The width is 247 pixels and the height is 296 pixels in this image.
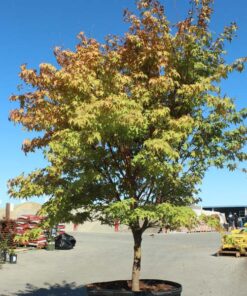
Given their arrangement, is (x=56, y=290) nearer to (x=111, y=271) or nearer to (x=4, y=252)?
(x=111, y=271)

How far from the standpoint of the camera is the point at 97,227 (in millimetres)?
63938

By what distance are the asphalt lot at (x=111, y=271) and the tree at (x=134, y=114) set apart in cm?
536

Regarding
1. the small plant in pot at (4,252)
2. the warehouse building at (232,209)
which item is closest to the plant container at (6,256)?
the small plant in pot at (4,252)

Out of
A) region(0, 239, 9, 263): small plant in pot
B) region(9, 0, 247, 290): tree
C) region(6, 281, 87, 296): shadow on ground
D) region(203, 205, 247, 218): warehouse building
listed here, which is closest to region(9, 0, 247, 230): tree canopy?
region(9, 0, 247, 290): tree

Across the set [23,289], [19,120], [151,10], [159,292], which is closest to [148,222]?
[159,292]

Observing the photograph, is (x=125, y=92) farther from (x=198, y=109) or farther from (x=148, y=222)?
(x=148, y=222)

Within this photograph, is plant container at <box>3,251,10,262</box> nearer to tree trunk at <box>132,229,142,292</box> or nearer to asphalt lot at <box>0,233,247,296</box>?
asphalt lot at <box>0,233,247,296</box>

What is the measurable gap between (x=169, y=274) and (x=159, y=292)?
8.54 m

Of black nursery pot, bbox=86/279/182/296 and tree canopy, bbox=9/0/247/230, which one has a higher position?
tree canopy, bbox=9/0/247/230

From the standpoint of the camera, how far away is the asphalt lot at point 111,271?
14.8m

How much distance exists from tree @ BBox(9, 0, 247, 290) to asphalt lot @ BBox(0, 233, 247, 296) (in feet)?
17.6

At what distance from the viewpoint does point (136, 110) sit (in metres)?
8.84

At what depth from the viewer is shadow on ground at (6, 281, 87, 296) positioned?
1416 centimetres

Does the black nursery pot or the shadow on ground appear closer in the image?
the black nursery pot
